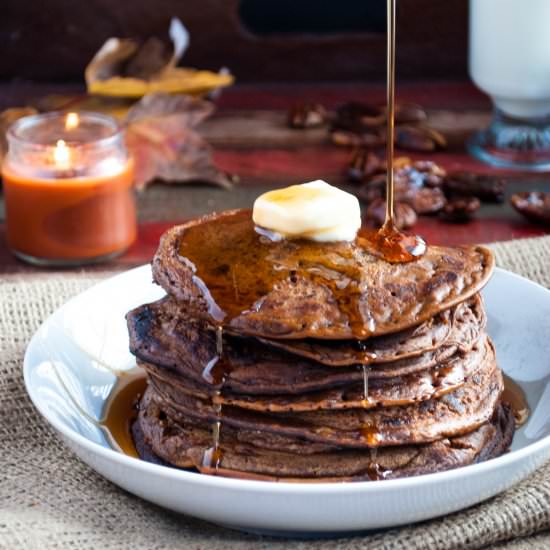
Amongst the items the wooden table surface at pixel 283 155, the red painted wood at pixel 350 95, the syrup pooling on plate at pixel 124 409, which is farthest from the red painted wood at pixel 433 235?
the red painted wood at pixel 350 95

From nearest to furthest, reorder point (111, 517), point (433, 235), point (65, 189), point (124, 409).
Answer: point (111, 517)
point (124, 409)
point (65, 189)
point (433, 235)

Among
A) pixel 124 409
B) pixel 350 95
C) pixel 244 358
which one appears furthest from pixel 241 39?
pixel 244 358

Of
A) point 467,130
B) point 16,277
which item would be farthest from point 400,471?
point 467,130

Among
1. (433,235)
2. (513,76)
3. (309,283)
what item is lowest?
(433,235)

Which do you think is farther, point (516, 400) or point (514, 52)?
point (514, 52)

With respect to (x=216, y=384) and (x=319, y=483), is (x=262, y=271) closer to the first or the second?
(x=216, y=384)

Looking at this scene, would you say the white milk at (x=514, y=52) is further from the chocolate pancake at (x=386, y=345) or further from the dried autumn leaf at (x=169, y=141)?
the chocolate pancake at (x=386, y=345)
